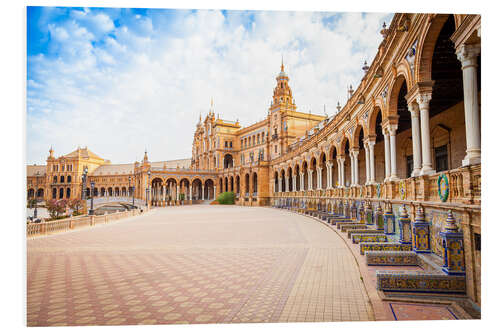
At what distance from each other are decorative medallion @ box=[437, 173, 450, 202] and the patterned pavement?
2.12m

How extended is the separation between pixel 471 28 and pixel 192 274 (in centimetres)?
648

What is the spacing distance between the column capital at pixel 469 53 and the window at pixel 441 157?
26.7ft

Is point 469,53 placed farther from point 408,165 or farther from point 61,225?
point 61,225

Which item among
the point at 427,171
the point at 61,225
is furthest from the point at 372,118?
the point at 61,225

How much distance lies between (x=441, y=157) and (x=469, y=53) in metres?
8.73

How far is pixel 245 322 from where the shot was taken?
3.97m

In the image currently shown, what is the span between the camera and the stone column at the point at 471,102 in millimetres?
4422

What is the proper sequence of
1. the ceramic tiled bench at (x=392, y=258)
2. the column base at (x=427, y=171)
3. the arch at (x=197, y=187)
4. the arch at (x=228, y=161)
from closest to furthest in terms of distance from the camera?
the ceramic tiled bench at (x=392, y=258) → the column base at (x=427, y=171) → the arch at (x=197, y=187) → the arch at (x=228, y=161)

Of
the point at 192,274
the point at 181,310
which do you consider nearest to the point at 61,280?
the point at 192,274

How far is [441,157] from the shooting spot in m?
12.0

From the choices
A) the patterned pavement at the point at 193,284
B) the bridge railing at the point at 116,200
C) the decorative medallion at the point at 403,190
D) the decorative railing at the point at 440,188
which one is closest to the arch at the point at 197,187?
the bridge railing at the point at 116,200

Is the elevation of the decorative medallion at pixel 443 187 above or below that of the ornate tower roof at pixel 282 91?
below

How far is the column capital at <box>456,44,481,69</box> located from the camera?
4.56 metres

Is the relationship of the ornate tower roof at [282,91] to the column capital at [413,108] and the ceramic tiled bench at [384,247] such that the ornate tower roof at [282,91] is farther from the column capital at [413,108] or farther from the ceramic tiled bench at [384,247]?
the ceramic tiled bench at [384,247]
